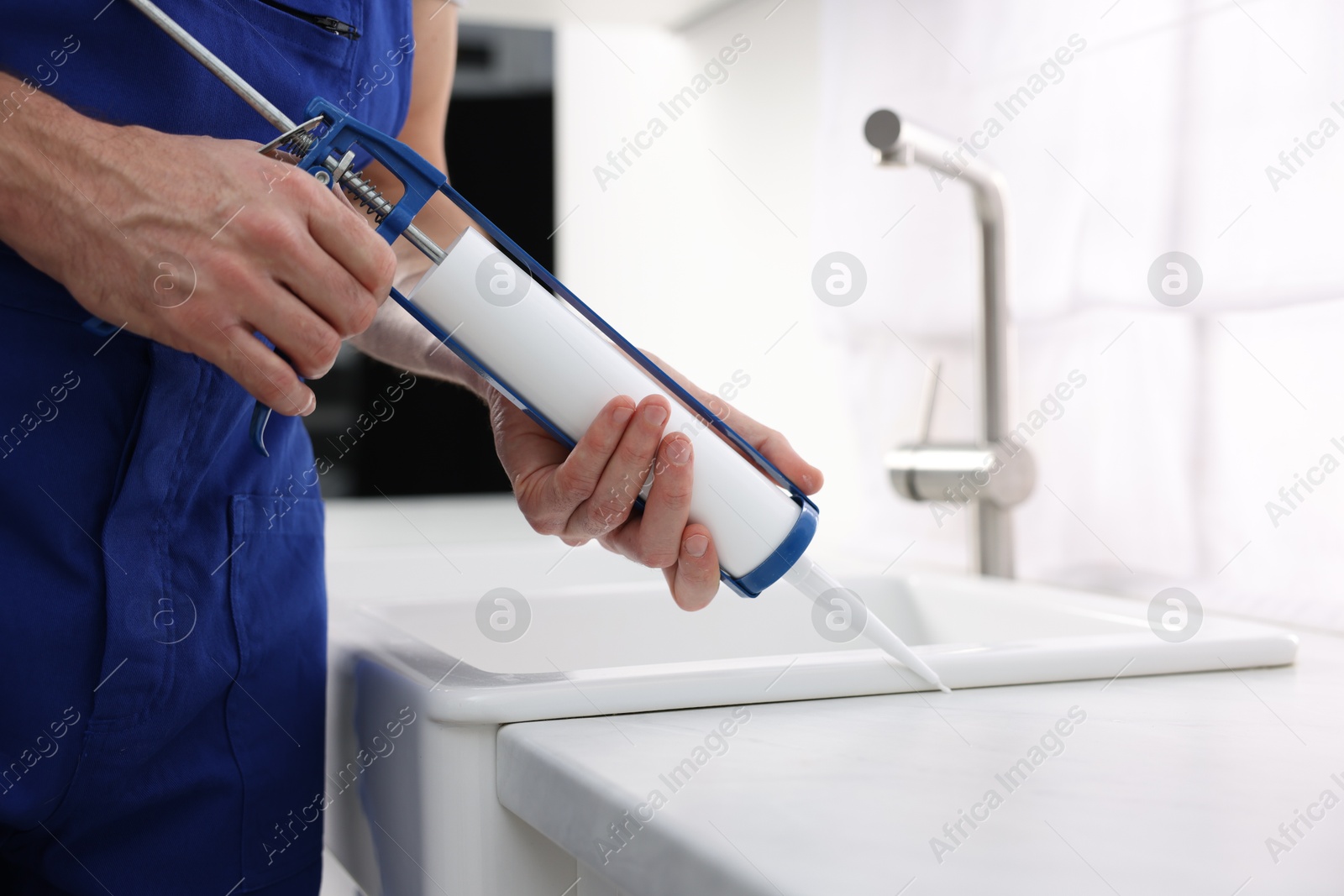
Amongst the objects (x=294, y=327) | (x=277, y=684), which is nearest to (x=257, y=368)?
(x=294, y=327)

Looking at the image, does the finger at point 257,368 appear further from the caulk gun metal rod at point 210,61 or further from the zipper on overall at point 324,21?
the zipper on overall at point 324,21

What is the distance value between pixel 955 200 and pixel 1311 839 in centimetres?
88

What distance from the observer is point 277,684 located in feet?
1.81

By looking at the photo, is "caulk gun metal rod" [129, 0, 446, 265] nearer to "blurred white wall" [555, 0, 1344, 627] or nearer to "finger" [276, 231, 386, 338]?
"finger" [276, 231, 386, 338]

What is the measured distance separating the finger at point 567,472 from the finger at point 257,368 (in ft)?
0.37

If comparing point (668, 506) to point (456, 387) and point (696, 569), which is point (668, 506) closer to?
point (696, 569)

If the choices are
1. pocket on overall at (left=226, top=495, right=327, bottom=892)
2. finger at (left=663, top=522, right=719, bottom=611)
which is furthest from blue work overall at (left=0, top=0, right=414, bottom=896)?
finger at (left=663, top=522, right=719, bottom=611)

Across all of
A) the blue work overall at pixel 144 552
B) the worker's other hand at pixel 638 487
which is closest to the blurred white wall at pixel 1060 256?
the worker's other hand at pixel 638 487

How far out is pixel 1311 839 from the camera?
0.31 meters

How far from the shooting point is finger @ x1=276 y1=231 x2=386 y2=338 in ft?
1.22

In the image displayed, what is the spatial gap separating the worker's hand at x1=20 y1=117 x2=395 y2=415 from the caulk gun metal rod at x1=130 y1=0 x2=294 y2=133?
4 centimetres

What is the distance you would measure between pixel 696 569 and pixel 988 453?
0.45 metres

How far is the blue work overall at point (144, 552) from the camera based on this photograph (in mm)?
450

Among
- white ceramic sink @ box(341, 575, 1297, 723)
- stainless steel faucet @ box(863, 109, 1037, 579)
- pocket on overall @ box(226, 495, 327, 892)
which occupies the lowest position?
pocket on overall @ box(226, 495, 327, 892)
